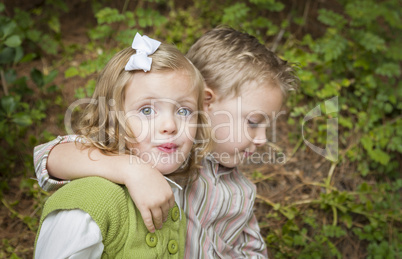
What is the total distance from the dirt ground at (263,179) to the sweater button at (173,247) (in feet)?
3.91

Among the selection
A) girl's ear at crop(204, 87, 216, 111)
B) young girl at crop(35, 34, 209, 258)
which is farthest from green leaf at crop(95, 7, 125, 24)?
young girl at crop(35, 34, 209, 258)

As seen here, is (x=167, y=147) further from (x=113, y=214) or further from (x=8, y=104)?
(x=8, y=104)

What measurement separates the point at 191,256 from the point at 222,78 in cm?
85

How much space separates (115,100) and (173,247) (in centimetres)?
57

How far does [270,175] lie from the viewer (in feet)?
9.39

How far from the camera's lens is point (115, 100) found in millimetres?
1348

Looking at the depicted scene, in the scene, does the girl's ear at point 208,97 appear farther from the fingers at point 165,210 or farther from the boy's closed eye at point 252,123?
the fingers at point 165,210

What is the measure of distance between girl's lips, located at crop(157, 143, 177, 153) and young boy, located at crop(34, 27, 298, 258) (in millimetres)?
365

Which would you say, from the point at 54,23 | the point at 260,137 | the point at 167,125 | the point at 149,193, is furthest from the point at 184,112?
the point at 54,23

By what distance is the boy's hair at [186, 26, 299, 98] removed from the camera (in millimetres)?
1809

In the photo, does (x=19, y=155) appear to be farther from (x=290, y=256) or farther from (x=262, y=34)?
(x=262, y=34)

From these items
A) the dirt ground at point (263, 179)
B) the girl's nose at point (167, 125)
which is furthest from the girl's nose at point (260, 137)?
the dirt ground at point (263, 179)

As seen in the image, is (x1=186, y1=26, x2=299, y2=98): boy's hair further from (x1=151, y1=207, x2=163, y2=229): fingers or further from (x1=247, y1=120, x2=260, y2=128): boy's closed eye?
(x1=151, y1=207, x2=163, y2=229): fingers

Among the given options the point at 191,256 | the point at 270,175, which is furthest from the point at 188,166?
the point at 270,175
